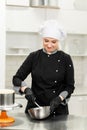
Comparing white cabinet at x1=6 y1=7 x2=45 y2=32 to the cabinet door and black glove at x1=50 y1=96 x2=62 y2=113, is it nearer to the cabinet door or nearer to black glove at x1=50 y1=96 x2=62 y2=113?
the cabinet door

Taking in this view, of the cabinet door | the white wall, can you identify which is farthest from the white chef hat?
the cabinet door

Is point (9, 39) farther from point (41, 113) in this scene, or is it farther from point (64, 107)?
point (41, 113)

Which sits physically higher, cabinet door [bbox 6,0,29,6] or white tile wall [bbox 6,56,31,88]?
cabinet door [bbox 6,0,29,6]

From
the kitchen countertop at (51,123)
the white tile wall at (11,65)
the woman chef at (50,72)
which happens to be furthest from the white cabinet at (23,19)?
the kitchen countertop at (51,123)

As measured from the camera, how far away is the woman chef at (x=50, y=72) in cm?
191

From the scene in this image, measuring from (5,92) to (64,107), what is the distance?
52cm

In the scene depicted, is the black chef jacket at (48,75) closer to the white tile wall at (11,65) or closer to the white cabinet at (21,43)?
the white cabinet at (21,43)

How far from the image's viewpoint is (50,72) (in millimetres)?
1970

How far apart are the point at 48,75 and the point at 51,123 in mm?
401

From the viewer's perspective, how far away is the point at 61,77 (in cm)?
195

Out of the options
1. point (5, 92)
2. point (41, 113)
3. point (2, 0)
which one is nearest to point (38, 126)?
point (41, 113)

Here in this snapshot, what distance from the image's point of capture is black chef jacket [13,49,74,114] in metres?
1.95

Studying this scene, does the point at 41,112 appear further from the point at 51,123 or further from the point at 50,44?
the point at 50,44

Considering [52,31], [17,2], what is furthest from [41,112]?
[17,2]
